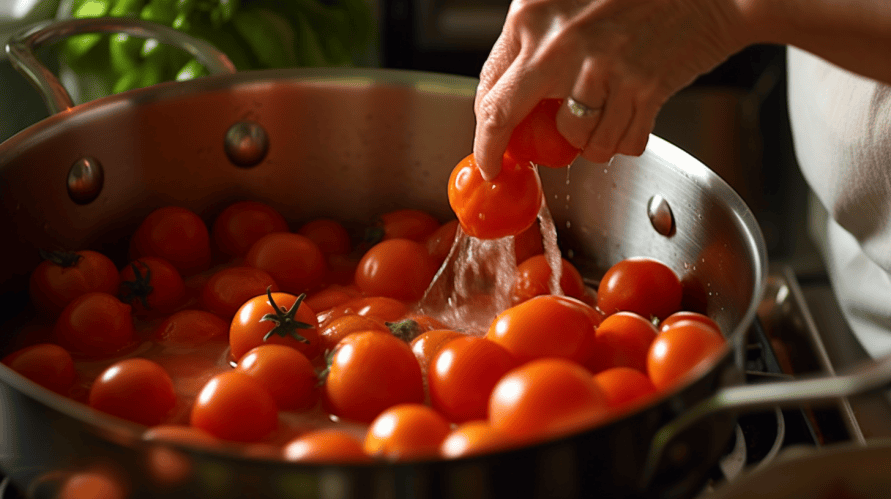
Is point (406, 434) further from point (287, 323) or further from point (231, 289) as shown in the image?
point (231, 289)

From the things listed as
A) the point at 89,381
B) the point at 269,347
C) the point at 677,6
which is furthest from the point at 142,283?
the point at 677,6

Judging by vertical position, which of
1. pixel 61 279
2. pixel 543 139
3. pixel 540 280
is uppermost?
→ pixel 543 139

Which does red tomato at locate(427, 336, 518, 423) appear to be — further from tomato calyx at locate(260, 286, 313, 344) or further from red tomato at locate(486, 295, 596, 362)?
tomato calyx at locate(260, 286, 313, 344)

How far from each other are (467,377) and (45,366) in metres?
0.40

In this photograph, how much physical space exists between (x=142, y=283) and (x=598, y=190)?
0.54 meters

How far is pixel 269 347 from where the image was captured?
729 millimetres

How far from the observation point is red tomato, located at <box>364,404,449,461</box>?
1.76 feet

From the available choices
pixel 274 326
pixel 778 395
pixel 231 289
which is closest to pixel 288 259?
pixel 231 289

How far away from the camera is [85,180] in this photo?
35.6 inches

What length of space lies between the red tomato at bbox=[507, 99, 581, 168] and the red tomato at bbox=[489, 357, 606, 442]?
24 cm

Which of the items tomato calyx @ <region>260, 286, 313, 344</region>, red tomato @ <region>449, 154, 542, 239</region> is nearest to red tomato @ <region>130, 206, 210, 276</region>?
tomato calyx @ <region>260, 286, 313, 344</region>

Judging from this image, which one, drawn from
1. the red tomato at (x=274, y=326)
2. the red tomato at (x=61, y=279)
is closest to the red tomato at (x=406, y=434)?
the red tomato at (x=274, y=326)

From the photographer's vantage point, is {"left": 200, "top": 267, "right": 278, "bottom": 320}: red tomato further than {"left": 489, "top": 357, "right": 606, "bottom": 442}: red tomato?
Yes

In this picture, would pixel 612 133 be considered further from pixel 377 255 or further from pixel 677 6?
pixel 377 255
